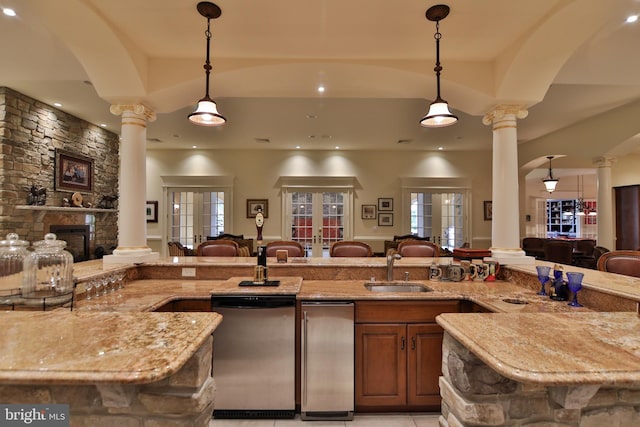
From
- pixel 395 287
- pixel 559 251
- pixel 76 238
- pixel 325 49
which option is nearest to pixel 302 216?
pixel 76 238

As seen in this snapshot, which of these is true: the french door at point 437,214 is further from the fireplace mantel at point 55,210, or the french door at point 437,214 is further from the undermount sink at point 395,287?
the fireplace mantel at point 55,210

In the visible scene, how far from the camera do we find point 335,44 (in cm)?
270

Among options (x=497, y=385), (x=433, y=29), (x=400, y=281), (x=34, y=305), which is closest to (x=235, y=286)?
(x=34, y=305)

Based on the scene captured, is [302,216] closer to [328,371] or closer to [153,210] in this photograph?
[153,210]

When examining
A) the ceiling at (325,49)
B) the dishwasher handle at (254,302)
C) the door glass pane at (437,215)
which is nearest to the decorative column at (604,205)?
the ceiling at (325,49)

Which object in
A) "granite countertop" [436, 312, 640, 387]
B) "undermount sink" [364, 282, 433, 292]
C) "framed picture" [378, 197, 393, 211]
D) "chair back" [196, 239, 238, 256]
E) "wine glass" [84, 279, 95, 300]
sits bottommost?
"undermount sink" [364, 282, 433, 292]

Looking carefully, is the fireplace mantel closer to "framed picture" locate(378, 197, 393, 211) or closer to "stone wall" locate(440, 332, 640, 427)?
"stone wall" locate(440, 332, 640, 427)

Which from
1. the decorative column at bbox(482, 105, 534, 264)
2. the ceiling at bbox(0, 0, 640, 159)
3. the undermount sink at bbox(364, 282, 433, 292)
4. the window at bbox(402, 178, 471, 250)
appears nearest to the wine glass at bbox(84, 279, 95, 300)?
the ceiling at bbox(0, 0, 640, 159)

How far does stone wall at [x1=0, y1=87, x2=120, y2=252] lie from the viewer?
13.5 ft

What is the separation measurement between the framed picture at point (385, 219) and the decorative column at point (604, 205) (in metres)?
3.78

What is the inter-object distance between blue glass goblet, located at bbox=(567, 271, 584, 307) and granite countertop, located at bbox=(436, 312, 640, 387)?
507 millimetres

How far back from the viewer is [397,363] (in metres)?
2.23

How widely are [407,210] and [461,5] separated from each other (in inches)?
218

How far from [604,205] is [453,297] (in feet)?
16.2
